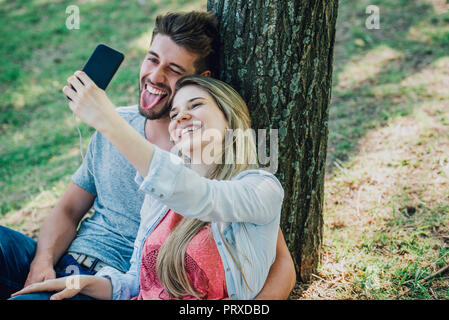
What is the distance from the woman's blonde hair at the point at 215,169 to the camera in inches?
73.7

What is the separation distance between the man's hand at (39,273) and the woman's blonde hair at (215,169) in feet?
2.71

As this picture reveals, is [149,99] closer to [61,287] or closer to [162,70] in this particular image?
[162,70]

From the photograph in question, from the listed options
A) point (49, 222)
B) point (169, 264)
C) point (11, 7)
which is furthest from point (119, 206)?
point (11, 7)

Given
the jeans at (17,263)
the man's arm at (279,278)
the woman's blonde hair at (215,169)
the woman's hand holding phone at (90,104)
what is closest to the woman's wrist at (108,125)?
the woman's hand holding phone at (90,104)

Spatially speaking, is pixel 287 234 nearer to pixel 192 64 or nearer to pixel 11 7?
pixel 192 64

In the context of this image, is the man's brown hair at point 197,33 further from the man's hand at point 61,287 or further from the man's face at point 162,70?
the man's hand at point 61,287

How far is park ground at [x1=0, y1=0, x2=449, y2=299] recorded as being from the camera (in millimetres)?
2621

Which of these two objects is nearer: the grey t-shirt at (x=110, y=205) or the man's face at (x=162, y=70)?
the man's face at (x=162, y=70)

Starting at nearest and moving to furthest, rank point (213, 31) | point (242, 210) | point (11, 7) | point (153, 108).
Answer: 1. point (242, 210)
2. point (213, 31)
3. point (153, 108)
4. point (11, 7)

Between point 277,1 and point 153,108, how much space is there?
950 mm

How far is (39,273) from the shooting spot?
236 cm
